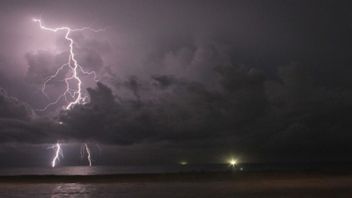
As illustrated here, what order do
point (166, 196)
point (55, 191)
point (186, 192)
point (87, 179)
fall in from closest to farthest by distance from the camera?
point (166, 196) → point (186, 192) → point (55, 191) → point (87, 179)

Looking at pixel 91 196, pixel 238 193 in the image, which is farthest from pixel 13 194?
pixel 238 193

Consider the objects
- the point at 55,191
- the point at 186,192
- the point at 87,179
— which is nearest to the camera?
the point at 186,192

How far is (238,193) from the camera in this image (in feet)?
123

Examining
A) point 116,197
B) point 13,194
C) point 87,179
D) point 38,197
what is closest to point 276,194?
point 116,197

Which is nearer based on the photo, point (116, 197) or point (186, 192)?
point (116, 197)

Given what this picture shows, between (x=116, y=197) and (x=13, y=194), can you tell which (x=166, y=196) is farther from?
(x=13, y=194)

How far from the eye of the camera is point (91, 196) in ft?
123

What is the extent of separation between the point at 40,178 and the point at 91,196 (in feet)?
83.2

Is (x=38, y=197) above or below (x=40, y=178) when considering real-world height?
below

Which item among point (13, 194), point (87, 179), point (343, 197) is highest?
point (87, 179)

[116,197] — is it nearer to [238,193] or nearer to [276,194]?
[238,193]

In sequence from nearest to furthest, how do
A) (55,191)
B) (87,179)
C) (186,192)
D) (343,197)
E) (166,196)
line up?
(343,197)
(166,196)
(186,192)
(55,191)
(87,179)

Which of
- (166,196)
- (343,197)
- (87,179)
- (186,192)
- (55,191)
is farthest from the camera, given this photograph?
(87,179)

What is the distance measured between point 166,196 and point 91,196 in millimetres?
5890
